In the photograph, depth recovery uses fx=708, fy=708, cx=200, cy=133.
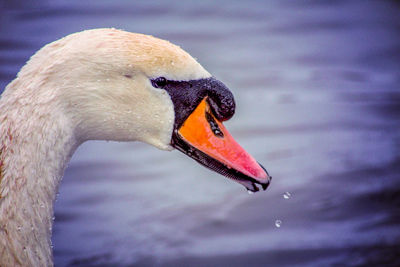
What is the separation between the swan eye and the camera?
2.96 meters

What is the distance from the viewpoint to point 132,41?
2.90m

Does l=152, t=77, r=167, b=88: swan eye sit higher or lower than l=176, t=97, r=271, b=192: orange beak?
higher

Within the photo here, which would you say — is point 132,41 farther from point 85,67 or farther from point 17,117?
point 17,117

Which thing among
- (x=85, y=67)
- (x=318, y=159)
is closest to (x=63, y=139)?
(x=85, y=67)

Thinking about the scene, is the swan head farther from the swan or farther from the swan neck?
the swan neck

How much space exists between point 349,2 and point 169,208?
15.4 ft

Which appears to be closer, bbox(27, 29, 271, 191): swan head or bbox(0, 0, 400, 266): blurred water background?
bbox(27, 29, 271, 191): swan head

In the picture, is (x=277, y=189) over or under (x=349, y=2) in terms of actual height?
under

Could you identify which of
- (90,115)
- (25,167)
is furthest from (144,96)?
(25,167)

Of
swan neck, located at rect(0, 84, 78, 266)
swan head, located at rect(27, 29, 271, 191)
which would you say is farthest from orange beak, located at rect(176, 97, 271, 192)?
swan neck, located at rect(0, 84, 78, 266)

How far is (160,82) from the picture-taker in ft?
9.77

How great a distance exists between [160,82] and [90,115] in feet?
1.07

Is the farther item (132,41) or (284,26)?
(284,26)

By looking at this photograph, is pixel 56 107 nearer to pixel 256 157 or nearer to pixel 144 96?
pixel 144 96
